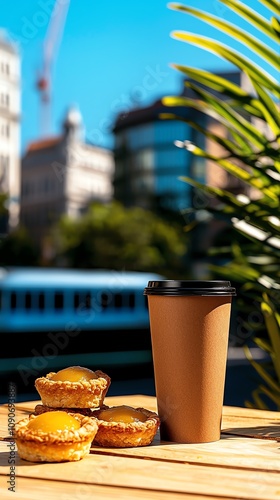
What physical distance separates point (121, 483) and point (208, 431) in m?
0.26

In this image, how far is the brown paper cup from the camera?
1008mm

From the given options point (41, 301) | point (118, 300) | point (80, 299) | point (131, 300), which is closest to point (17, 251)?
point (131, 300)

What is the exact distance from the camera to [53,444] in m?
0.87

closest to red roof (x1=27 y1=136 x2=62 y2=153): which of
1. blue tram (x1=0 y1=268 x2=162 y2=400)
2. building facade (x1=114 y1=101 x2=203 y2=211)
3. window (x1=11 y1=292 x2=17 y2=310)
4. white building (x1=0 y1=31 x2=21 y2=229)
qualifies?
white building (x1=0 y1=31 x2=21 y2=229)

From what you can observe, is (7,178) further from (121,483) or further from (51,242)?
(121,483)

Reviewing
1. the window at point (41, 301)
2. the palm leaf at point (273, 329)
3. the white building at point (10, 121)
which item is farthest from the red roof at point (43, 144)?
the palm leaf at point (273, 329)

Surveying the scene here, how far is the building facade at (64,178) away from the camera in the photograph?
57.4 m

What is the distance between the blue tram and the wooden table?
6549mm

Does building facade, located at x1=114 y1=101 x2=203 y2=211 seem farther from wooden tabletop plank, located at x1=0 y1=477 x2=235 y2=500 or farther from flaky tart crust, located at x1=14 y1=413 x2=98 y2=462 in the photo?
wooden tabletop plank, located at x1=0 y1=477 x2=235 y2=500

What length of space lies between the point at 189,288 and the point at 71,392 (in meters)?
0.21

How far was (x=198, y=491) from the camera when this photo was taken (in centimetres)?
77

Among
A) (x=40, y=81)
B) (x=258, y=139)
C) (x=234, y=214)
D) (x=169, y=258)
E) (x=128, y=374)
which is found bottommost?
(x=128, y=374)

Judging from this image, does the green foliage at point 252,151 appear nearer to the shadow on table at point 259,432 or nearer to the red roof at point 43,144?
the shadow on table at point 259,432

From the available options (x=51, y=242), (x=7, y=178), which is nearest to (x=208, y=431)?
(x=51, y=242)
